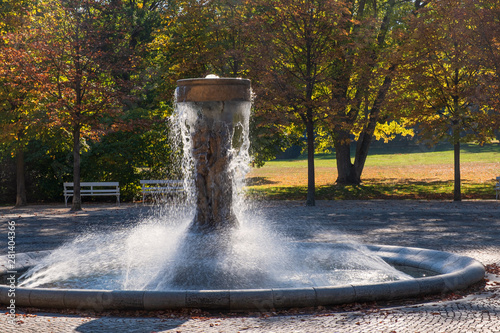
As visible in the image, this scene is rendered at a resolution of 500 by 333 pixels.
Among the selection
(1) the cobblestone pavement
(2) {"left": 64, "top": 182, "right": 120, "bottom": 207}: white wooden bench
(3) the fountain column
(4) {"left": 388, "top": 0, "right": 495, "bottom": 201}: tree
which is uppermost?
(4) {"left": 388, "top": 0, "right": 495, "bottom": 201}: tree

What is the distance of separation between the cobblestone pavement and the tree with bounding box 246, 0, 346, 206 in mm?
3390

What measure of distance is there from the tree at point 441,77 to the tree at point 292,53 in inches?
109

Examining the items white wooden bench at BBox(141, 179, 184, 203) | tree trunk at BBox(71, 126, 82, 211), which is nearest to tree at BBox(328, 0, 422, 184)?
white wooden bench at BBox(141, 179, 184, 203)

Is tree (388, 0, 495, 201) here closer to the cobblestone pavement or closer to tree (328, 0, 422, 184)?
tree (328, 0, 422, 184)

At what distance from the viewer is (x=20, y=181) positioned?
71.2 feet

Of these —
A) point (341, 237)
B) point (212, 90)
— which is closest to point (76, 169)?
point (341, 237)

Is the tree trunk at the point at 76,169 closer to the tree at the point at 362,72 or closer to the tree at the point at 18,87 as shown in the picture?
the tree at the point at 18,87

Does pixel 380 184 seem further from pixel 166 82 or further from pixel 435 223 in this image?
pixel 435 223

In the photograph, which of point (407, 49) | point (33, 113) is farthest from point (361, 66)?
point (33, 113)

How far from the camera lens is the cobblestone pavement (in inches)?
230

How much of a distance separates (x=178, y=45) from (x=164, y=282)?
625 inches

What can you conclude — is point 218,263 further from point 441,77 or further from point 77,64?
point 441,77

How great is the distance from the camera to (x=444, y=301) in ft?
22.4

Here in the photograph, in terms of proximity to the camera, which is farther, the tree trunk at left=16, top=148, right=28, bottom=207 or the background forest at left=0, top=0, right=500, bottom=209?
the tree trunk at left=16, top=148, right=28, bottom=207
